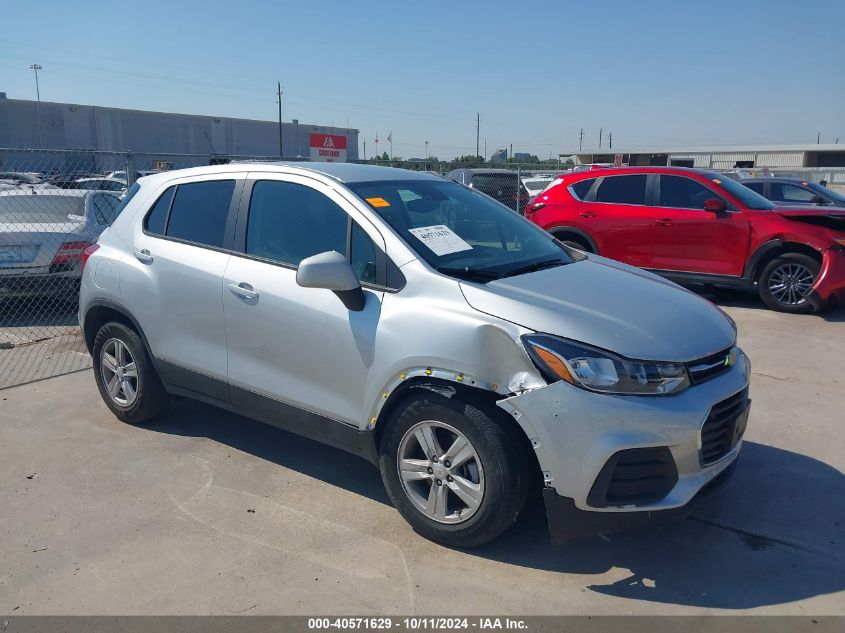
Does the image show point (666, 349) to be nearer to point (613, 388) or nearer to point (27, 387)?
point (613, 388)

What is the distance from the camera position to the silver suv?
10.1 feet

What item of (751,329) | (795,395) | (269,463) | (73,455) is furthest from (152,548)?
(751,329)

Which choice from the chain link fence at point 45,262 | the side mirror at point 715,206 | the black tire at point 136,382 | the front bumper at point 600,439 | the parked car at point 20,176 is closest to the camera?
the front bumper at point 600,439

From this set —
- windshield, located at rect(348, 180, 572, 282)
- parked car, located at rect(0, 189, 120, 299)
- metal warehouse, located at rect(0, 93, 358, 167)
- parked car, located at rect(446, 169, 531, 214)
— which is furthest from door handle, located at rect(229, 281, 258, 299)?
metal warehouse, located at rect(0, 93, 358, 167)

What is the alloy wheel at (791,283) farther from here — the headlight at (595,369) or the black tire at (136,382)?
the black tire at (136,382)

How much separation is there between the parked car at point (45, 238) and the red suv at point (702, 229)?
600cm

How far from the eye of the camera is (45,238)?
26.7 ft

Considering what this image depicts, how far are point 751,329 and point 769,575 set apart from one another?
17.0 feet

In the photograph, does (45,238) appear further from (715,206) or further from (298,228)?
(715,206)

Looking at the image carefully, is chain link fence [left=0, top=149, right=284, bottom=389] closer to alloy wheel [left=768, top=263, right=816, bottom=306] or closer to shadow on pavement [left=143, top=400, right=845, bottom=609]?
shadow on pavement [left=143, top=400, right=845, bottom=609]

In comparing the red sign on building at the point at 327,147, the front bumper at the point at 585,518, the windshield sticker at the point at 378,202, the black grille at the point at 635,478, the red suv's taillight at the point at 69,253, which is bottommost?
the front bumper at the point at 585,518

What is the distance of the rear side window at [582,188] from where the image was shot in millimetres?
10078

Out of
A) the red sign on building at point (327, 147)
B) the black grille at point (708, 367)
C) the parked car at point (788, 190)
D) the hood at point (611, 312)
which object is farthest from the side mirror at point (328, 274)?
the parked car at point (788, 190)

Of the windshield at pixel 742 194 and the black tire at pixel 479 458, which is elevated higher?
the windshield at pixel 742 194
